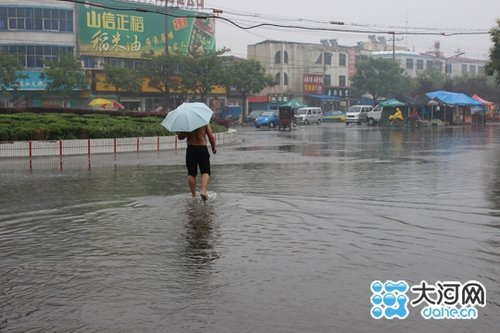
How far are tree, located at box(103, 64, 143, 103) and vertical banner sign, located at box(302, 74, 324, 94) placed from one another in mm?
30766

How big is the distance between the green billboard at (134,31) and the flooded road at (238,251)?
45.1m

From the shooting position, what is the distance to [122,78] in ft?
178

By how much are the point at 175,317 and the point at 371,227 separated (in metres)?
4.28

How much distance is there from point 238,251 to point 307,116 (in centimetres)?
5857

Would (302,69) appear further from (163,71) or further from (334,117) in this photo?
(163,71)

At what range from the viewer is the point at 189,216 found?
30.8 ft

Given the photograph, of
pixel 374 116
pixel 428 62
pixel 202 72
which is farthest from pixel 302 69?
pixel 428 62

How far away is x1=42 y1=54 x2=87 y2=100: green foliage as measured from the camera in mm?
50094

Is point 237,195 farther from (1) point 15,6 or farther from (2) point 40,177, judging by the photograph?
(1) point 15,6

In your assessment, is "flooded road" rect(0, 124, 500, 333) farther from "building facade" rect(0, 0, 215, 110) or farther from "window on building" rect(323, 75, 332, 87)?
"window on building" rect(323, 75, 332, 87)

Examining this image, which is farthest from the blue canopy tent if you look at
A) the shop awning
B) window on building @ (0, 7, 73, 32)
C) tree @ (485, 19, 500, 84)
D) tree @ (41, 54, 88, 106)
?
window on building @ (0, 7, 73, 32)

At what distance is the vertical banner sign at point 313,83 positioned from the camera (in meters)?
81.4

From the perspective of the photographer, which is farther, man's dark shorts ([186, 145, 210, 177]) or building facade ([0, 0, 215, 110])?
building facade ([0, 0, 215, 110])

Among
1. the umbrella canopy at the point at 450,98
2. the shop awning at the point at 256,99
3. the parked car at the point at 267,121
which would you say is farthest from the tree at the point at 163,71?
the umbrella canopy at the point at 450,98
